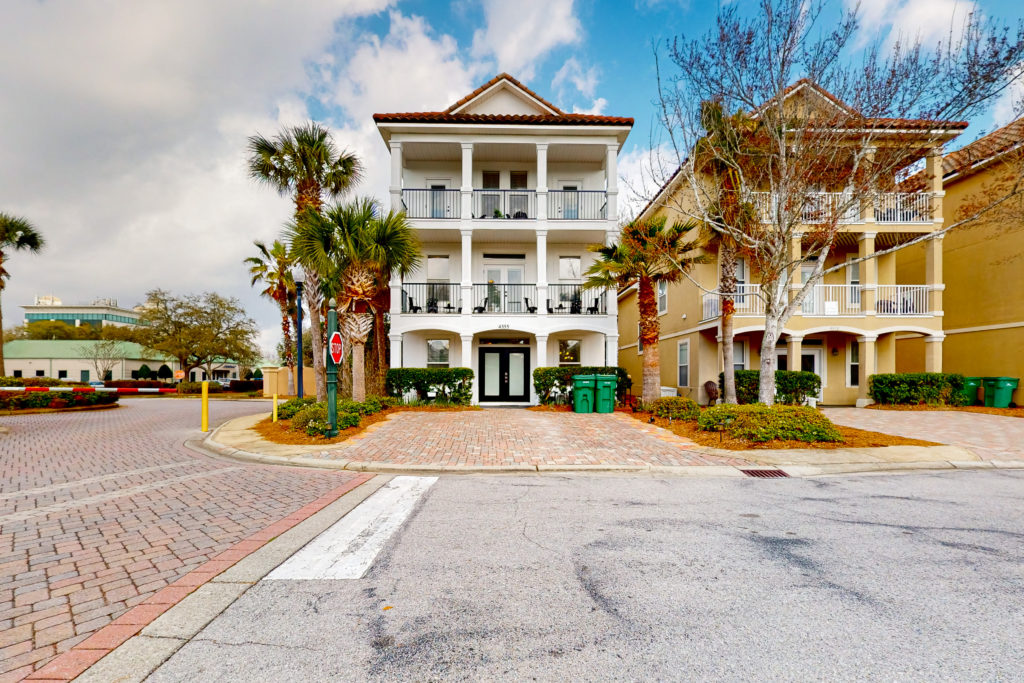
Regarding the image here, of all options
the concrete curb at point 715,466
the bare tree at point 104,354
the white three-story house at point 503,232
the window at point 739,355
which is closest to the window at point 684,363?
the window at point 739,355

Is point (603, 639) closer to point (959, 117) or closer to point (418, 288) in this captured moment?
point (959, 117)

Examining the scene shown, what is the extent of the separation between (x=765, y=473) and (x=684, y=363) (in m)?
13.4

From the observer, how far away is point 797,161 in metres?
9.80

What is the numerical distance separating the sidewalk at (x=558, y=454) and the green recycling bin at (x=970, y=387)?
11.0m

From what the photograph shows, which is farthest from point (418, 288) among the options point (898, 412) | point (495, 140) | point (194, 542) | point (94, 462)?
point (898, 412)

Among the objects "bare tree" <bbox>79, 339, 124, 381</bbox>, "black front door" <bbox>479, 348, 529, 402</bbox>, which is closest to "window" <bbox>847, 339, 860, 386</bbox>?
"black front door" <bbox>479, 348, 529, 402</bbox>

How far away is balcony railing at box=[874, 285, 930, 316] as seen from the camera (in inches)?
682

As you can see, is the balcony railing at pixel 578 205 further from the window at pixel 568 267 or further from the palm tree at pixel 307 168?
the palm tree at pixel 307 168

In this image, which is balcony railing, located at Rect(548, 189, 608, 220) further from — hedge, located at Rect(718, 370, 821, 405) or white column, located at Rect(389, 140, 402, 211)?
hedge, located at Rect(718, 370, 821, 405)

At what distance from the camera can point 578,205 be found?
1814 cm

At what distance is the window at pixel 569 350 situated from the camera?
18938 millimetres

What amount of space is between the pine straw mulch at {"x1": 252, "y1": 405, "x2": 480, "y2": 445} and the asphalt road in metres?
5.23

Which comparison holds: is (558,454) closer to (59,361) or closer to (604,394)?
(604,394)

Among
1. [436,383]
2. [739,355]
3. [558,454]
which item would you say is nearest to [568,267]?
[436,383]
